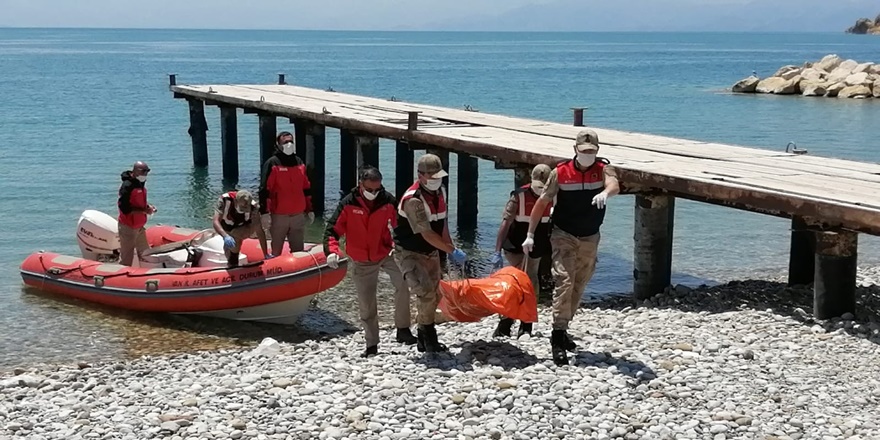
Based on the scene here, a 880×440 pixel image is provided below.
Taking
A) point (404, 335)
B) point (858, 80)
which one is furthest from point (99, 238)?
point (858, 80)

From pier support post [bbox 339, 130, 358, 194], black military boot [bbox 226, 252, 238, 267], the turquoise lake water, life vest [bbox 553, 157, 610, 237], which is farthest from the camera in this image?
pier support post [bbox 339, 130, 358, 194]

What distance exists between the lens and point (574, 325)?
10242 millimetres

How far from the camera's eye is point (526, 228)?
912cm

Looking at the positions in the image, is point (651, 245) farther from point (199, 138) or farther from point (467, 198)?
point (199, 138)

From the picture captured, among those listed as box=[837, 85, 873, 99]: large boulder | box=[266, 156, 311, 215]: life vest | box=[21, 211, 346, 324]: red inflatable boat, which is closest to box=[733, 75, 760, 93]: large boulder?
box=[837, 85, 873, 99]: large boulder

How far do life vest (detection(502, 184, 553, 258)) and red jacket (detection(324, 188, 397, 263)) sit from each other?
996 mm

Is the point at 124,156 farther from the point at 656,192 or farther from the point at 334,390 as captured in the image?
the point at 334,390

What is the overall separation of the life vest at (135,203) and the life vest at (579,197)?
6.26 m

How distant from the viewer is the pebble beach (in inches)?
281

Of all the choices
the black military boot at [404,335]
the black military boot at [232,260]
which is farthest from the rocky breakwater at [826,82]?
the black military boot at [404,335]

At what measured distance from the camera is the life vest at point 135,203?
1275cm

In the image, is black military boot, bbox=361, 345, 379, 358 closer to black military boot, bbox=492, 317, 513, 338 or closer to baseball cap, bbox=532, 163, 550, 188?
black military boot, bbox=492, 317, 513, 338

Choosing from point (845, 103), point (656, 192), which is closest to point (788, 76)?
point (845, 103)

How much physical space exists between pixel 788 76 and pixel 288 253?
168ft
